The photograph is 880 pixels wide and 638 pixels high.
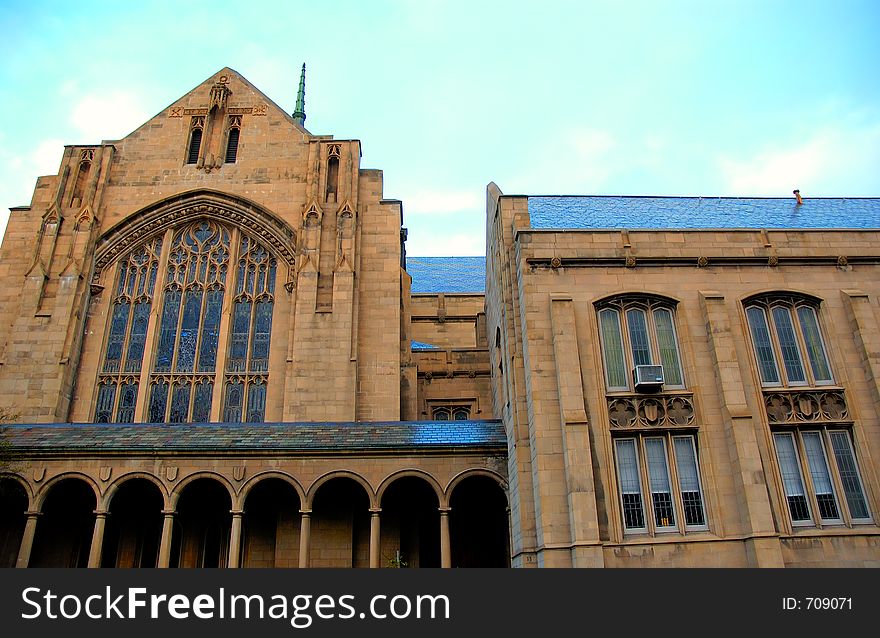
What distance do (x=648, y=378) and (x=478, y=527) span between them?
7.59 meters

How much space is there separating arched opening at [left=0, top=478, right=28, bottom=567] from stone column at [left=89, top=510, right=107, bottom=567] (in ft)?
8.95

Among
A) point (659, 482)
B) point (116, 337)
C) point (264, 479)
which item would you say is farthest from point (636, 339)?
point (116, 337)

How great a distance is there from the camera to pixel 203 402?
2380 cm

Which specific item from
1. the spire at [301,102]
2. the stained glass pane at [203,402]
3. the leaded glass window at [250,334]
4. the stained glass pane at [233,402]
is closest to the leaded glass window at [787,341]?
the leaded glass window at [250,334]

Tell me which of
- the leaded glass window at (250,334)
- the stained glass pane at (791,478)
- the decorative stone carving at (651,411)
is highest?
the leaded glass window at (250,334)

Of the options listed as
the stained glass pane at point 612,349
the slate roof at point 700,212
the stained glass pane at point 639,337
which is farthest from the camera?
the slate roof at point 700,212

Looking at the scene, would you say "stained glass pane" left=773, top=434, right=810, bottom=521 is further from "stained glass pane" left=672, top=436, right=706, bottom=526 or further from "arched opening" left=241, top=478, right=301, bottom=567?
"arched opening" left=241, top=478, right=301, bottom=567

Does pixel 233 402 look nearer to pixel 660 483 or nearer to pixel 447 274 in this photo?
pixel 660 483

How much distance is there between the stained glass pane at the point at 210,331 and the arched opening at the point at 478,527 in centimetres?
1030

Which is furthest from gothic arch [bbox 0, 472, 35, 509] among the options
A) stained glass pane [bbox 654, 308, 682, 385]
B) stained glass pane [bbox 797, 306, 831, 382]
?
stained glass pane [bbox 797, 306, 831, 382]

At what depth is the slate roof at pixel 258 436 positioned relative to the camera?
17984mm

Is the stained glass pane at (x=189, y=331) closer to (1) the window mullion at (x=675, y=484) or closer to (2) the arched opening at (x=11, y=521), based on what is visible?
(2) the arched opening at (x=11, y=521)

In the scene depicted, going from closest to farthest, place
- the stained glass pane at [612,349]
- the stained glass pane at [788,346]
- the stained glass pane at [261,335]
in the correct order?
the stained glass pane at [612,349] < the stained glass pane at [788,346] < the stained glass pane at [261,335]

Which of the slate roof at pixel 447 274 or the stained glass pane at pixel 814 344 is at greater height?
the slate roof at pixel 447 274
